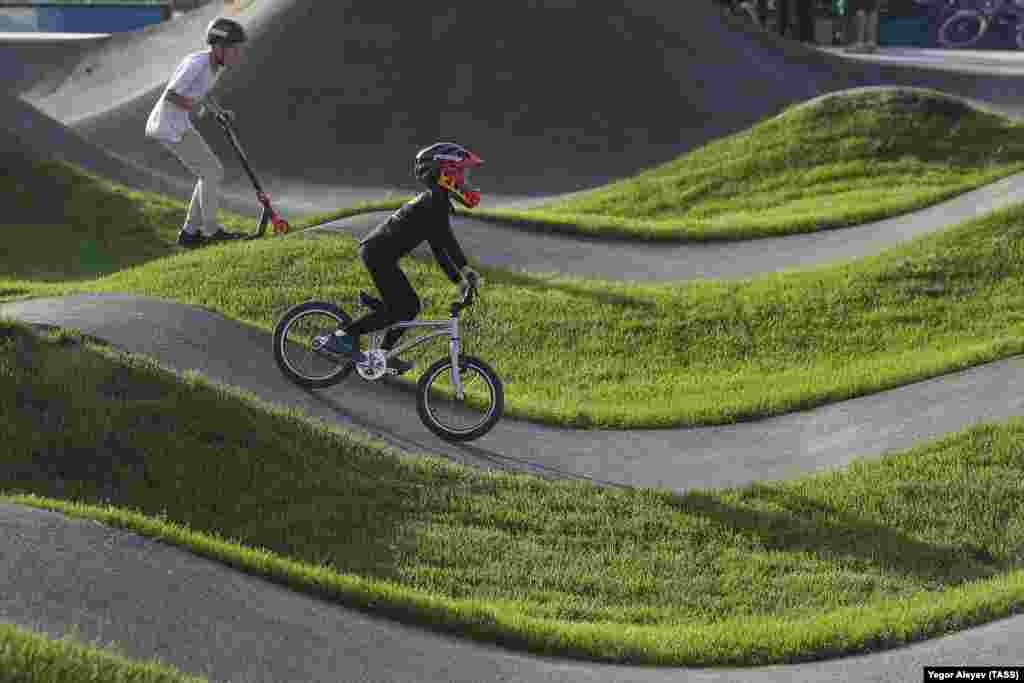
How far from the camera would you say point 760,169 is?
3106cm

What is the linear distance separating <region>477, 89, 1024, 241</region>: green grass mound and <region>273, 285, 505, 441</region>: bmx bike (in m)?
14.3

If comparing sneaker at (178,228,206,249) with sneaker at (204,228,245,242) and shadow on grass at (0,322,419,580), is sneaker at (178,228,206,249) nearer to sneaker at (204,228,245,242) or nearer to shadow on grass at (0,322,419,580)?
sneaker at (204,228,245,242)

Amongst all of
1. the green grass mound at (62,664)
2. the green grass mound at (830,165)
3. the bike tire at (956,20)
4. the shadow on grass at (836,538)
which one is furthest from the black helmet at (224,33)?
the bike tire at (956,20)

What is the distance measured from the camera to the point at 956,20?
210 ft

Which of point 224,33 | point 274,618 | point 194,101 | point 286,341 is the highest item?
point 224,33

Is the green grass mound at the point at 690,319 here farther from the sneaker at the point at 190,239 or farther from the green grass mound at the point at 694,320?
the sneaker at the point at 190,239

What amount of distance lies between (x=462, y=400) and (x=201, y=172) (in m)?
8.14

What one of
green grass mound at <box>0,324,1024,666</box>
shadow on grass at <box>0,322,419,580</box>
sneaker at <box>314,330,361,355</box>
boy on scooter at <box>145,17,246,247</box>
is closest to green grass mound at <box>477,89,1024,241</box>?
boy on scooter at <box>145,17,246,247</box>

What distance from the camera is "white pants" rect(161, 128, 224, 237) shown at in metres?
18.8

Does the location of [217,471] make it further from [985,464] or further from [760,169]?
[760,169]

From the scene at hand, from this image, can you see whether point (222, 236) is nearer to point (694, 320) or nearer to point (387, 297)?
point (694, 320)

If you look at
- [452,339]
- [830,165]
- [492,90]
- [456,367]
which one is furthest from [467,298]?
[492,90]

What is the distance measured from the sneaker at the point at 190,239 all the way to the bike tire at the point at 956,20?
52.0 metres

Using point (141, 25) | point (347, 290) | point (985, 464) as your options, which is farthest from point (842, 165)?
point (141, 25)
